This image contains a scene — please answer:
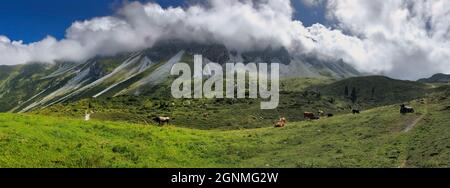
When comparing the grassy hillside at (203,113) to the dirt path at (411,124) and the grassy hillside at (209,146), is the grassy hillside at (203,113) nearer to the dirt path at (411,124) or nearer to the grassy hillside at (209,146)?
the dirt path at (411,124)

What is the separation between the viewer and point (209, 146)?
46.9m

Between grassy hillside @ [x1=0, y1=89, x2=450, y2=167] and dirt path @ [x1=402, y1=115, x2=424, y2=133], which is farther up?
dirt path @ [x1=402, y1=115, x2=424, y2=133]

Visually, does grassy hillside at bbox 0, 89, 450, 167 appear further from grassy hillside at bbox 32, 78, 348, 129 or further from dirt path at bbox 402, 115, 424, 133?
grassy hillside at bbox 32, 78, 348, 129

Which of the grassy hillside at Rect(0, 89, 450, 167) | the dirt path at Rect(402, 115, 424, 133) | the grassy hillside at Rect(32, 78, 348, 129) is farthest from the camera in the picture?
the grassy hillside at Rect(32, 78, 348, 129)

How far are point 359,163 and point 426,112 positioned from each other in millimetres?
34362

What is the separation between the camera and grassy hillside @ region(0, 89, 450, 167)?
3634 cm

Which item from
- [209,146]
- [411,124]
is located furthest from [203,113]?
[209,146]

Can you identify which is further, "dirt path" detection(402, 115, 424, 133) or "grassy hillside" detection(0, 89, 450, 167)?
"dirt path" detection(402, 115, 424, 133)

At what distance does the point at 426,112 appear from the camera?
69.7 m

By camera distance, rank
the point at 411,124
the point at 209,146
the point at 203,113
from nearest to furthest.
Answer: the point at 209,146 < the point at 411,124 < the point at 203,113

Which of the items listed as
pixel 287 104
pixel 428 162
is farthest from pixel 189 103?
pixel 428 162

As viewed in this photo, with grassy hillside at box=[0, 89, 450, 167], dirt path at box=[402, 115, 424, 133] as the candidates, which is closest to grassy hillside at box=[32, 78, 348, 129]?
dirt path at box=[402, 115, 424, 133]

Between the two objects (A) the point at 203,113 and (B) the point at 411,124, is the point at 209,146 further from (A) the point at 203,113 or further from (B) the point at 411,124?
(A) the point at 203,113
